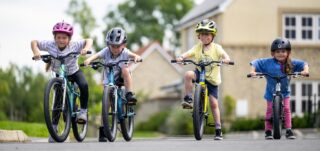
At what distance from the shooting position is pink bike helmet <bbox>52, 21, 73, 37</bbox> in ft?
50.2

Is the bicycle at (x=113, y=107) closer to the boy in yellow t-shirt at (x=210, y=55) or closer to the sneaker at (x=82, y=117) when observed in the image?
the sneaker at (x=82, y=117)

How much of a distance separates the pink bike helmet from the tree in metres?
73.1

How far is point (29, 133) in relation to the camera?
2383 centimetres

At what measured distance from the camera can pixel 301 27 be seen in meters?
46.1

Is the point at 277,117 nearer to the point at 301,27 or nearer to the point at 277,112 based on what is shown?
the point at 277,112

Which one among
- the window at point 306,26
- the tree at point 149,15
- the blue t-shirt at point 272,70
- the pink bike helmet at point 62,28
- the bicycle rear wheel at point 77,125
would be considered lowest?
the bicycle rear wheel at point 77,125

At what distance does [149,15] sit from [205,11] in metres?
43.8

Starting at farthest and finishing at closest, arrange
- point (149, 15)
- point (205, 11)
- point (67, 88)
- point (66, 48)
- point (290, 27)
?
point (149, 15) < point (205, 11) < point (290, 27) < point (66, 48) < point (67, 88)

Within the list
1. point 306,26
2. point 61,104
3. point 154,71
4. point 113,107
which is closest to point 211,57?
point 113,107

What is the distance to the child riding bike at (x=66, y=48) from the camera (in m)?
15.3

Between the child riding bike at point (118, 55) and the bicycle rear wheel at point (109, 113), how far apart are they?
1.05ft

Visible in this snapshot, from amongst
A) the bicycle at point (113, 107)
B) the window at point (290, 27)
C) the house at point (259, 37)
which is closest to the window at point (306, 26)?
the house at point (259, 37)

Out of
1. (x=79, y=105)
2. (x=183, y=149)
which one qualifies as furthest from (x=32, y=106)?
(x=183, y=149)

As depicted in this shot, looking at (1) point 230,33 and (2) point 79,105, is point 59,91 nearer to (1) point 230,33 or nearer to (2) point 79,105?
(2) point 79,105
